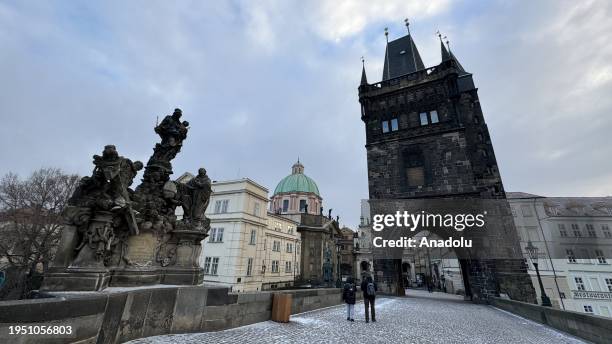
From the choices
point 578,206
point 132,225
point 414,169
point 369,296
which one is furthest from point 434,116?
point 578,206

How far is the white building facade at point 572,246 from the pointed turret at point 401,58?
74.4 feet

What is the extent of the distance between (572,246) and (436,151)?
956 inches

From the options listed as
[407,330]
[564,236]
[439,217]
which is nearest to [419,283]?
[564,236]

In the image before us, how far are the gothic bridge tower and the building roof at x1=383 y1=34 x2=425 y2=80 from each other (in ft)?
11.8

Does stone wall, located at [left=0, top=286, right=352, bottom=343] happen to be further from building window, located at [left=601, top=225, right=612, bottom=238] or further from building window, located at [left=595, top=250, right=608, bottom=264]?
building window, located at [left=601, top=225, right=612, bottom=238]

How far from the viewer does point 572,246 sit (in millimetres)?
29500

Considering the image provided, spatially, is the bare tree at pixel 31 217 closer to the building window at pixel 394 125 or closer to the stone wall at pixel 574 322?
the stone wall at pixel 574 322

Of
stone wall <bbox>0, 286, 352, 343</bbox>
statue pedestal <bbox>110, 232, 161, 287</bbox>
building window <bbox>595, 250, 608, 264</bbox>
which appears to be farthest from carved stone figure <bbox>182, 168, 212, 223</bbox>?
building window <bbox>595, 250, 608, 264</bbox>

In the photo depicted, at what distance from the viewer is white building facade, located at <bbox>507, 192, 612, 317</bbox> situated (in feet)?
87.9

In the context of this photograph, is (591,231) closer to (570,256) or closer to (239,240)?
(570,256)

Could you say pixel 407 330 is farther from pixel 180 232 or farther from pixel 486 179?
pixel 486 179

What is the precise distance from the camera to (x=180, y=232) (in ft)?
17.9

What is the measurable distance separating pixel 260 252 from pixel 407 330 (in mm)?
22037

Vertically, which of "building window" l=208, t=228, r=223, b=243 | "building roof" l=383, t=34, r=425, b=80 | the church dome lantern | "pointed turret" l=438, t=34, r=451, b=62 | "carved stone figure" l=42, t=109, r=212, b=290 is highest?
"building roof" l=383, t=34, r=425, b=80
